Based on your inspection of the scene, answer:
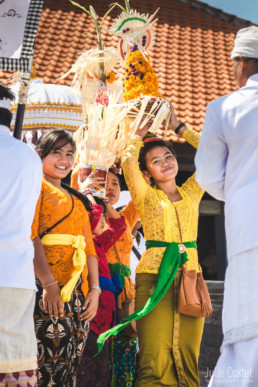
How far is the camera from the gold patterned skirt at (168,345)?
3.38 m

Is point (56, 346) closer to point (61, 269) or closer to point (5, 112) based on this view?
point (61, 269)

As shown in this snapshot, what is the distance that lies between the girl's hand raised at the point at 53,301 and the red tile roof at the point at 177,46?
6.02m

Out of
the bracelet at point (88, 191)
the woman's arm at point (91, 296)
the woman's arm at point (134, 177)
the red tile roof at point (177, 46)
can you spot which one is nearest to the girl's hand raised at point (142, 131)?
the woman's arm at point (134, 177)

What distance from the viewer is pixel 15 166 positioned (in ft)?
7.92

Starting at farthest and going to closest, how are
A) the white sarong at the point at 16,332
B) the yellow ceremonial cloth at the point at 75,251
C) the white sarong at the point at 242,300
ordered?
the yellow ceremonial cloth at the point at 75,251
the white sarong at the point at 16,332
the white sarong at the point at 242,300

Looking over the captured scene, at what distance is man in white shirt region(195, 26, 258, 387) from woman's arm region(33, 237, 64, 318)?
101cm

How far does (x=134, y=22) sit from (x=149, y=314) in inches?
90.7

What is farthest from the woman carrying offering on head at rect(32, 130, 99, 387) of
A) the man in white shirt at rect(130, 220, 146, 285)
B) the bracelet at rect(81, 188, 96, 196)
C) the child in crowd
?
the man in white shirt at rect(130, 220, 146, 285)

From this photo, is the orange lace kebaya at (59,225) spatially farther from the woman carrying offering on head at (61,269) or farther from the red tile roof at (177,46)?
the red tile roof at (177,46)

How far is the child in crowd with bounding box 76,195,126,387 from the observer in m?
3.51

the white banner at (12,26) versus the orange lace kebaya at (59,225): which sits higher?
the white banner at (12,26)

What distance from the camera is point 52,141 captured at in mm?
3449

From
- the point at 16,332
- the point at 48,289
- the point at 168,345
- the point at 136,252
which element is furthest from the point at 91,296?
the point at 136,252

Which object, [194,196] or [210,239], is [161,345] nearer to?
[194,196]
